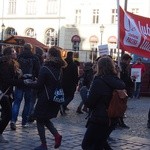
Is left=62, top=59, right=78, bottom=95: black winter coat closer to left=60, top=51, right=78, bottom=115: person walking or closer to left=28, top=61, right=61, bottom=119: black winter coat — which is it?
left=60, top=51, right=78, bottom=115: person walking

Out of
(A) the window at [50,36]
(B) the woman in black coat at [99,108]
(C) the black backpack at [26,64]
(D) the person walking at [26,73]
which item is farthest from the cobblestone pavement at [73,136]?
(A) the window at [50,36]

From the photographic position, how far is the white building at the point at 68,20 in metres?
46.4

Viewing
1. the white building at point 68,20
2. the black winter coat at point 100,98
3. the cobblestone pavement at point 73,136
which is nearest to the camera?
the black winter coat at point 100,98

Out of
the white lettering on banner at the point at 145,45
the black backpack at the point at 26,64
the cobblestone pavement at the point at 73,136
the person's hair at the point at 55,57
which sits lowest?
the cobblestone pavement at the point at 73,136

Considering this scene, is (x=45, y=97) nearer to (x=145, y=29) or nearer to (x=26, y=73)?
(x=26, y=73)

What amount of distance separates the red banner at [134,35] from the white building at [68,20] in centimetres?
3396

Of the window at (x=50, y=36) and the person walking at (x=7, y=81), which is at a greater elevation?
the window at (x=50, y=36)

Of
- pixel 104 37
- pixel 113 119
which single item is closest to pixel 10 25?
pixel 104 37

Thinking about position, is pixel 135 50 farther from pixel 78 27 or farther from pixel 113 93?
pixel 78 27

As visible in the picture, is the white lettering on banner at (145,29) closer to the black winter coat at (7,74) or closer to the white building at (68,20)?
the black winter coat at (7,74)

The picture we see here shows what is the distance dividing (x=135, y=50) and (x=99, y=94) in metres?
4.48

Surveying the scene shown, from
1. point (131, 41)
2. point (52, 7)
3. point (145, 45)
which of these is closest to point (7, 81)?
point (131, 41)

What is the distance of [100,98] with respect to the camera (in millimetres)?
Result: 5641

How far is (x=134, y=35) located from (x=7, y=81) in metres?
3.58
